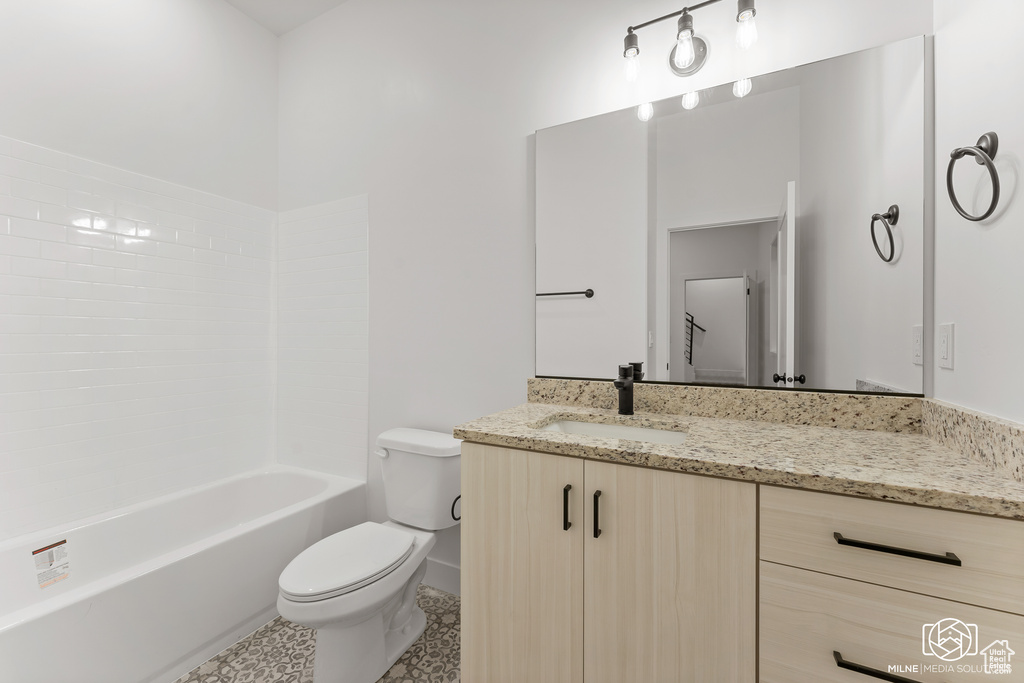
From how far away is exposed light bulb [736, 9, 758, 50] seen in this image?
1277 millimetres

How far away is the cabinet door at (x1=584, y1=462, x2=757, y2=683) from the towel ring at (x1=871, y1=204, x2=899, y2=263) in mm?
838

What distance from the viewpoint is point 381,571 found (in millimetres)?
1443

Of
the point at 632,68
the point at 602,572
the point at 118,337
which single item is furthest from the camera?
the point at 118,337

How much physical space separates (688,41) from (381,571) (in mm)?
1982

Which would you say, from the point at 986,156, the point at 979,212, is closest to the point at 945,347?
the point at 979,212

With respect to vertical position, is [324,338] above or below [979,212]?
below

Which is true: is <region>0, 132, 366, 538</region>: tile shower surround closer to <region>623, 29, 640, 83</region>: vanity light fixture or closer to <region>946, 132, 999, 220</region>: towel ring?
<region>623, 29, 640, 83</region>: vanity light fixture

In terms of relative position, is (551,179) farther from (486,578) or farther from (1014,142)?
(486,578)

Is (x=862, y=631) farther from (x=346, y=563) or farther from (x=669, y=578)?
(x=346, y=563)

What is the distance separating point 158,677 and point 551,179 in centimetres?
225

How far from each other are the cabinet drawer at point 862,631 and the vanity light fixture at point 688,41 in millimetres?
1439

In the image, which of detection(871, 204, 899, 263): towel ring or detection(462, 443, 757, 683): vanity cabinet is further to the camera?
detection(871, 204, 899, 263): towel ring

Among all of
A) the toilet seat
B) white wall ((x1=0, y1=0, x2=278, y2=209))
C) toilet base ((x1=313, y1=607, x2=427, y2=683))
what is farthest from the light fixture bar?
toilet base ((x1=313, y1=607, x2=427, y2=683))

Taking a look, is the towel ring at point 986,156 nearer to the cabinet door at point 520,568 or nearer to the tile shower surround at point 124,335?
the cabinet door at point 520,568
